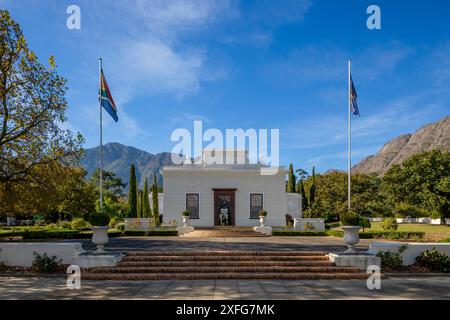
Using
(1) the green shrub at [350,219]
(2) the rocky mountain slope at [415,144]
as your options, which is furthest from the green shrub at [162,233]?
(2) the rocky mountain slope at [415,144]

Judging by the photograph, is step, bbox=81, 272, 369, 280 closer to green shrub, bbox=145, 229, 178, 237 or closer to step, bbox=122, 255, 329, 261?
step, bbox=122, 255, 329, 261

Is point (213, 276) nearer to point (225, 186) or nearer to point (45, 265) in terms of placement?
point (45, 265)

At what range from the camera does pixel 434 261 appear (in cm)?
1152

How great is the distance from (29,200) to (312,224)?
20.0 metres

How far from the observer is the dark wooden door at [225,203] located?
27.9 meters

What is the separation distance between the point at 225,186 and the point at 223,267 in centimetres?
1670

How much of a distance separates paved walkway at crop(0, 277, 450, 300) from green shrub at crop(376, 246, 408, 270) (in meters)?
1.03

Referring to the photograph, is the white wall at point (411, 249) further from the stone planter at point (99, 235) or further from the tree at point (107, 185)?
the tree at point (107, 185)

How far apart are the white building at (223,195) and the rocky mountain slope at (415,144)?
133 m

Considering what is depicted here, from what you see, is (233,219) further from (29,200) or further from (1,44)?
(1,44)

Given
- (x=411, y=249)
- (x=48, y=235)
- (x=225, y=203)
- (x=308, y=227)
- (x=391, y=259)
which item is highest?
(x=225, y=203)

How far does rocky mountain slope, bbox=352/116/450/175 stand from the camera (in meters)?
155

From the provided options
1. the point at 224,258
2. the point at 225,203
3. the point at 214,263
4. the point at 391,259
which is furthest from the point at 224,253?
the point at 225,203
